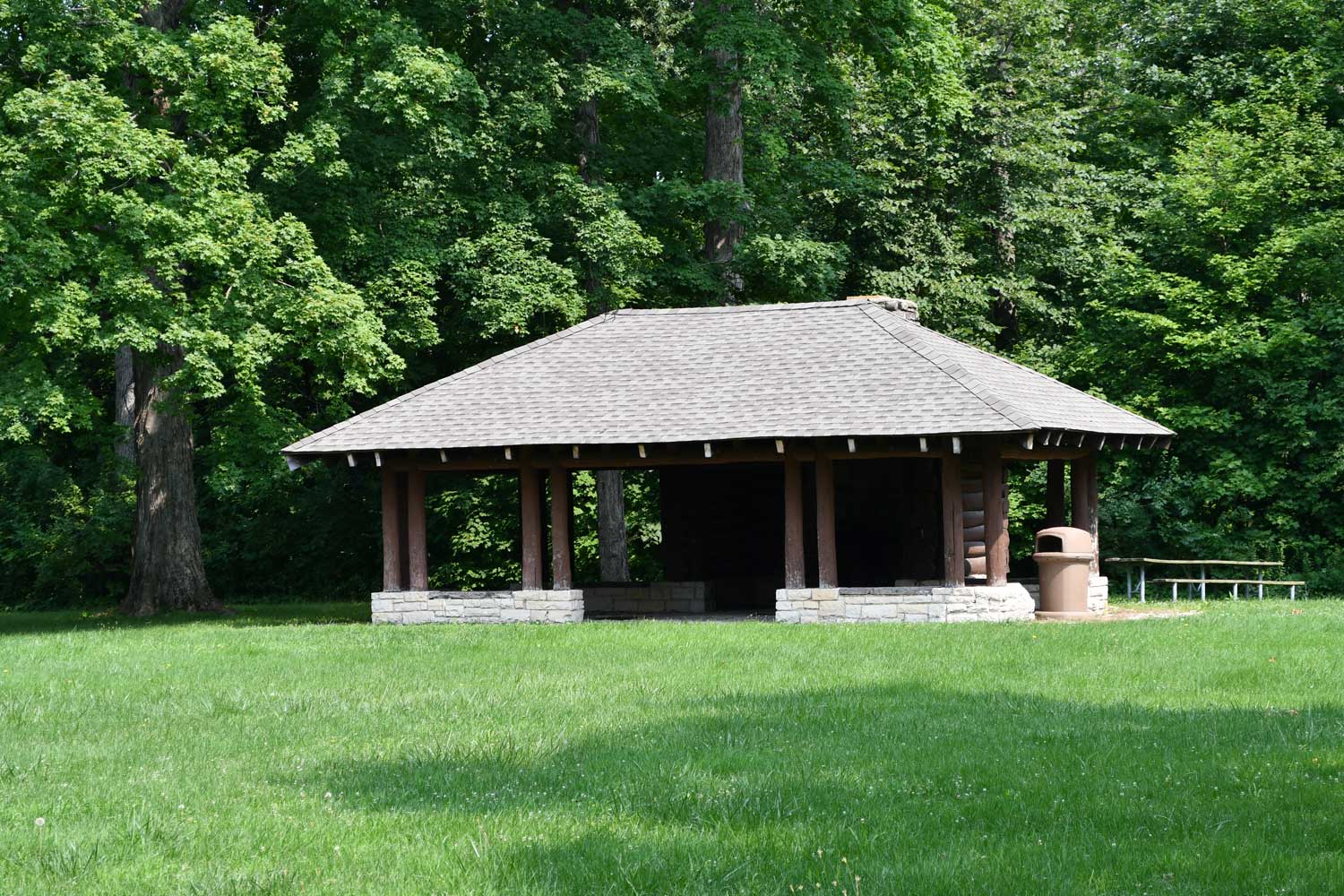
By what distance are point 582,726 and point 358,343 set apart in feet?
43.1

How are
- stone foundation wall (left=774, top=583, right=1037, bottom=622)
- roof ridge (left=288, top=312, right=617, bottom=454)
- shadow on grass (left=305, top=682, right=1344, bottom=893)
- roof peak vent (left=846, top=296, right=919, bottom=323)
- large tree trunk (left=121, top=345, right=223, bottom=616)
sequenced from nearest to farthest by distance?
shadow on grass (left=305, top=682, right=1344, bottom=893) → stone foundation wall (left=774, top=583, right=1037, bottom=622) → roof ridge (left=288, top=312, right=617, bottom=454) → roof peak vent (left=846, top=296, right=919, bottom=323) → large tree trunk (left=121, top=345, right=223, bottom=616)

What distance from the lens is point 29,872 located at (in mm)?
7125

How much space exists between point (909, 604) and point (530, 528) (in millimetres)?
5729

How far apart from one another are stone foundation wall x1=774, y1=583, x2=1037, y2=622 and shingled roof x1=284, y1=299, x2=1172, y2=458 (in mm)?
2377

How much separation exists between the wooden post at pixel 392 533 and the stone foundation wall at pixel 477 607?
25cm

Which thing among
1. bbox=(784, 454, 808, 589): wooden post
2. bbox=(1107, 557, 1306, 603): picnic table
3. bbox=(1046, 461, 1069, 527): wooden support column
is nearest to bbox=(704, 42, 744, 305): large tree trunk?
bbox=(1046, 461, 1069, 527): wooden support column

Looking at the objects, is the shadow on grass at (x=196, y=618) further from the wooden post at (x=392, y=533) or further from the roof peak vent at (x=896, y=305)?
the roof peak vent at (x=896, y=305)

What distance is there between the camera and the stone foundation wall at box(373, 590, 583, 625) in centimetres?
2222

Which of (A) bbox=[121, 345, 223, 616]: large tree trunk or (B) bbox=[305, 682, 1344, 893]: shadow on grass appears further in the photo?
(A) bbox=[121, 345, 223, 616]: large tree trunk

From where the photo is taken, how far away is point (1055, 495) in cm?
2603

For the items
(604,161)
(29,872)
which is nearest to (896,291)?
(604,161)

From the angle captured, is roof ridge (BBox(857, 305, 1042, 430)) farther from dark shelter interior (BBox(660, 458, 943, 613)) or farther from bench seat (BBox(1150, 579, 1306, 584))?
bench seat (BBox(1150, 579, 1306, 584))

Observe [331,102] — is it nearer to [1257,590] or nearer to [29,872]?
[1257,590]

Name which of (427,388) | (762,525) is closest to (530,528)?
(427,388)
